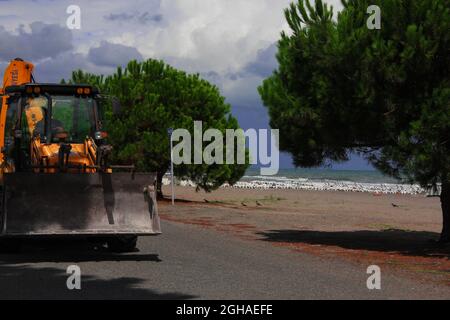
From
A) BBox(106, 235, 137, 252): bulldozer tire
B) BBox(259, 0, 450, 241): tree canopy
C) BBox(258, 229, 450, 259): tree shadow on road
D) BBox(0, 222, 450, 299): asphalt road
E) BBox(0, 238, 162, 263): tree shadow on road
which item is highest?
BBox(259, 0, 450, 241): tree canopy

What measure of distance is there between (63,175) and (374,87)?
259 inches

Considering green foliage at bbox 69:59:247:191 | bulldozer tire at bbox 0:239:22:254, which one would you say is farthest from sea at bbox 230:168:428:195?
bulldozer tire at bbox 0:239:22:254

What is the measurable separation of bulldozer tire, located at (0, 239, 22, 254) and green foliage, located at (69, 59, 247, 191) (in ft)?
66.6

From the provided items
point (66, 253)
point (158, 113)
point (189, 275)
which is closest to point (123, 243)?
point (66, 253)

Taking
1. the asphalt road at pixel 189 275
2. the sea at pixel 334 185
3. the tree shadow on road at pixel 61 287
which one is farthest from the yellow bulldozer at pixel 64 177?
the sea at pixel 334 185

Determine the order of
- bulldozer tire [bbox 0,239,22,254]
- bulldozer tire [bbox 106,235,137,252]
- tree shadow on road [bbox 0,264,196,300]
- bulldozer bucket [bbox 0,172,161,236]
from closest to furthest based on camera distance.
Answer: tree shadow on road [bbox 0,264,196,300] < bulldozer bucket [bbox 0,172,161,236] < bulldozer tire [bbox 0,239,22,254] < bulldozer tire [bbox 106,235,137,252]

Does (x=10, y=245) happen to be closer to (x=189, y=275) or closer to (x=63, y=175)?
(x=63, y=175)

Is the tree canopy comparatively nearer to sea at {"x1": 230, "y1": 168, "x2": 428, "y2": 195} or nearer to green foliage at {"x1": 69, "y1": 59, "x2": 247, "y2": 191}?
green foliage at {"x1": 69, "y1": 59, "x2": 247, "y2": 191}

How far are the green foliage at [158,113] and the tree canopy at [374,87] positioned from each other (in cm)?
1838

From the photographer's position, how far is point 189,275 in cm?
1005

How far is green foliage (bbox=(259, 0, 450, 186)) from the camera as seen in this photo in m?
12.9
